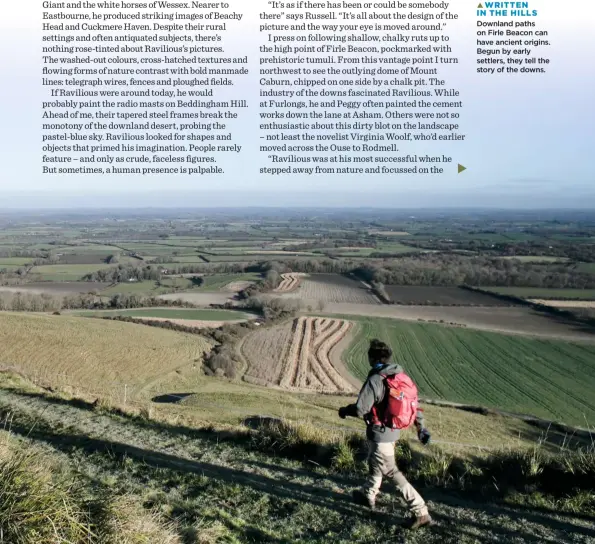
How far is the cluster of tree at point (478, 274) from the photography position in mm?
55594

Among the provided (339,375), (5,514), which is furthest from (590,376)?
(5,514)

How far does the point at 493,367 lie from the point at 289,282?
3209 centimetres

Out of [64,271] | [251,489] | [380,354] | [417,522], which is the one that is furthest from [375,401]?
[64,271]

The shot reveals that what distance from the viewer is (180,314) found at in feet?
141

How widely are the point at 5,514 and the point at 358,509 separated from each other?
2.69 metres

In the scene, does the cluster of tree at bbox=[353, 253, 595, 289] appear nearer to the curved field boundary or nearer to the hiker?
the curved field boundary

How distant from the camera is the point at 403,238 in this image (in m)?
101

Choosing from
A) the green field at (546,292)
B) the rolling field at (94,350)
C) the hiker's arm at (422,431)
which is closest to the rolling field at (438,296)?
the green field at (546,292)

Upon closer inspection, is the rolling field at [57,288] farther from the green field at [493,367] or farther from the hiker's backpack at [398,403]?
the hiker's backpack at [398,403]

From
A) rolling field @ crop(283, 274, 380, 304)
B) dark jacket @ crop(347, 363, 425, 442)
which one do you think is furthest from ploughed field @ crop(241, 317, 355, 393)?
dark jacket @ crop(347, 363, 425, 442)

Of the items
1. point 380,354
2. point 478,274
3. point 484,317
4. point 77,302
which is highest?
point 380,354

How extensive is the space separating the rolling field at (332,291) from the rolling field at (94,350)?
19.6 meters

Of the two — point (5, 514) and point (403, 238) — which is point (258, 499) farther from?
point (403, 238)

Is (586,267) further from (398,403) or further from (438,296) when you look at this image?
(398,403)
